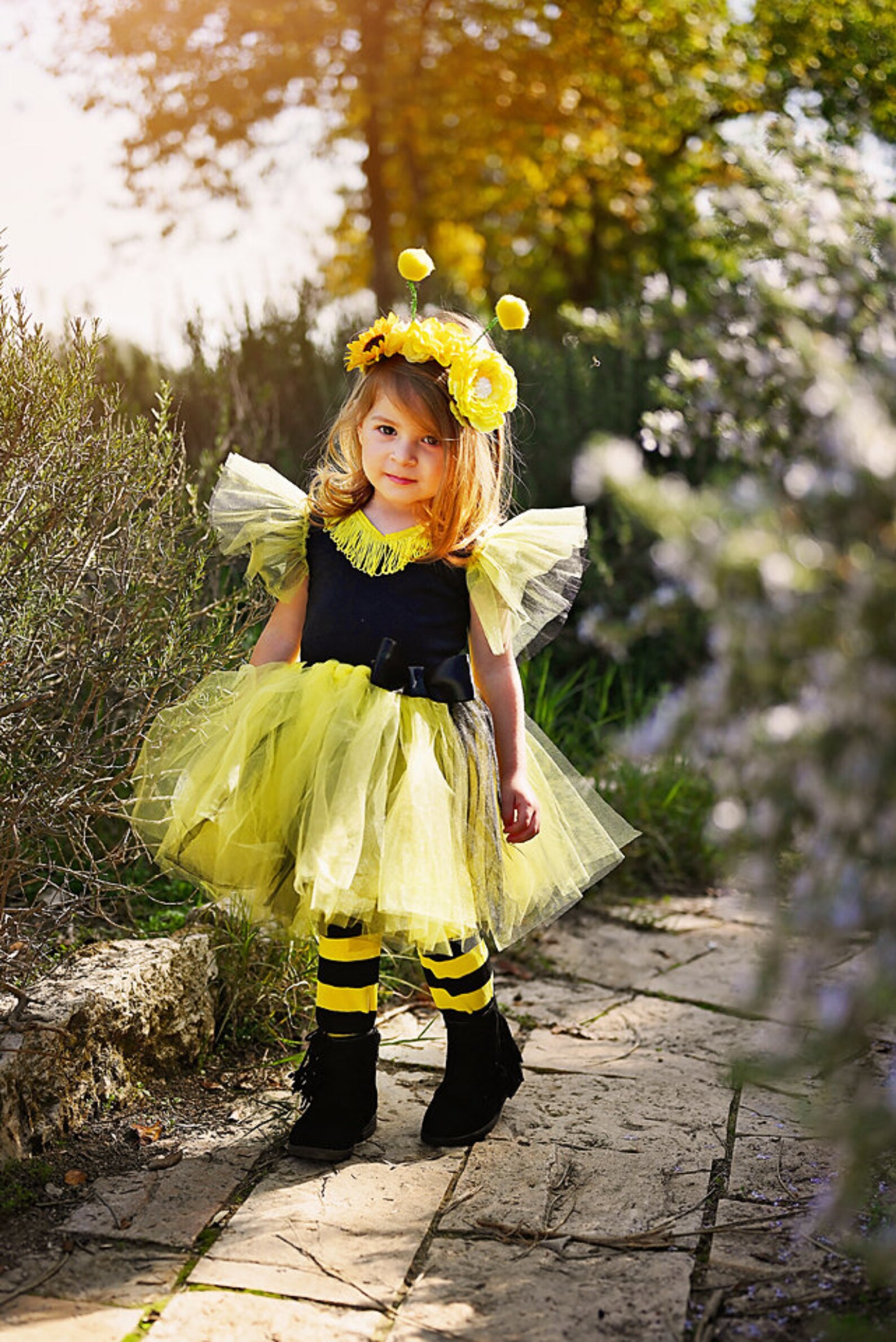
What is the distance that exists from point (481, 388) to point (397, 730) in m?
0.68

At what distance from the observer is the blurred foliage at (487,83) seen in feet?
29.1

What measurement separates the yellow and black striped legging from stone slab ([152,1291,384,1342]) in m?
0.58

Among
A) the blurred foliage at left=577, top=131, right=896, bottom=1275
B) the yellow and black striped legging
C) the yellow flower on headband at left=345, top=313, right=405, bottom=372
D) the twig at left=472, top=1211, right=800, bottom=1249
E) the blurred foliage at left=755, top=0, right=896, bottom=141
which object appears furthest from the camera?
the blurred foliage at left=755, top=0, right=896, bottom=141

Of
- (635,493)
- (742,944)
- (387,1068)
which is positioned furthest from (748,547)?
(742,944)

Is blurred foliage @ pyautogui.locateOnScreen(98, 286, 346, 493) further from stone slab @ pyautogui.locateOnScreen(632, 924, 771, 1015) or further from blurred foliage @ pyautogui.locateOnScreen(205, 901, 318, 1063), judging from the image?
stone slab @ pyautogui.locateOnScreen(632, 924, 771, 1015)

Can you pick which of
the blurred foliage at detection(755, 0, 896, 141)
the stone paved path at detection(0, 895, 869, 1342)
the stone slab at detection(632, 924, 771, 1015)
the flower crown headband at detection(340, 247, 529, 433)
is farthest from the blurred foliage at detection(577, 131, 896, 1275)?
A: the blurred foliage at detection(755, 0, 896, 141)

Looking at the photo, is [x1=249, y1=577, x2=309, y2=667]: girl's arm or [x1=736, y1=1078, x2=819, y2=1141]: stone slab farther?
[x1=249, y1=577, x2=309, y2=667]: girl's arm

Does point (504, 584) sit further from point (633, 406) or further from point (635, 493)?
point (633, 406)

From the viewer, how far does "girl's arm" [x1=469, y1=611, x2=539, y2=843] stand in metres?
2.45

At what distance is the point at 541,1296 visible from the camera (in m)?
1.92

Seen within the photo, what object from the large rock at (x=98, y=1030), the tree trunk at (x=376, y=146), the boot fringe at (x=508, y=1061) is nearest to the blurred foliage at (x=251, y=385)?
the large rock at (x=98, y=1030)

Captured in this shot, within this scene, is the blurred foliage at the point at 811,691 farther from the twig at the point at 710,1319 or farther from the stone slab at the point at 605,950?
the stone slab at the point at 605,950

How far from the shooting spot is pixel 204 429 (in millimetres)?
4895

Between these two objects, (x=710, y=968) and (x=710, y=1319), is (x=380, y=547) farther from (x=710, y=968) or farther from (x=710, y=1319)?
(x=710, y=968)
